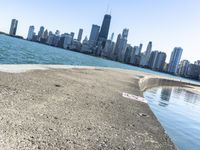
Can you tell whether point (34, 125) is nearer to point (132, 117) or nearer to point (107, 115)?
point (107, 115)

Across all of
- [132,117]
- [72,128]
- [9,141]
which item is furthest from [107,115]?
[9,141]

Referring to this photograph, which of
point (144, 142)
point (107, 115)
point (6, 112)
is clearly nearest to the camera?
point (6, 112)

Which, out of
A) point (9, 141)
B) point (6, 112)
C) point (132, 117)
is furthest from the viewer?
point (132, 117)

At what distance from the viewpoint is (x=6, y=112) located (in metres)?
7.32

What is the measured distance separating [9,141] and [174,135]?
31.1 ft

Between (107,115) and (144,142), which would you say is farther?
(107,115)

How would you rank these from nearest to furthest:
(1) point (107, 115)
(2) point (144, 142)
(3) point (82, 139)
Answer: (3) point (82, 139)
(2) point (144, 142)
(1) point (107, 115)

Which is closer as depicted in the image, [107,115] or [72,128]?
[72,128]

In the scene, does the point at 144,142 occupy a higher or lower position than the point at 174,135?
higher

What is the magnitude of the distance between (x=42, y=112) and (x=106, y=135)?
191 cm

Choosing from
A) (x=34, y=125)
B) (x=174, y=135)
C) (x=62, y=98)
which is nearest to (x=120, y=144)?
(x=34, y=125)

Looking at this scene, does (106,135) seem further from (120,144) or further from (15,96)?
(15,96)

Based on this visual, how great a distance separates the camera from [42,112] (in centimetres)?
822

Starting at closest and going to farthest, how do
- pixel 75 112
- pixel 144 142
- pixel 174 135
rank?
1. pixel 144 142
2. pixel 75 112
3. pixel 174 135
